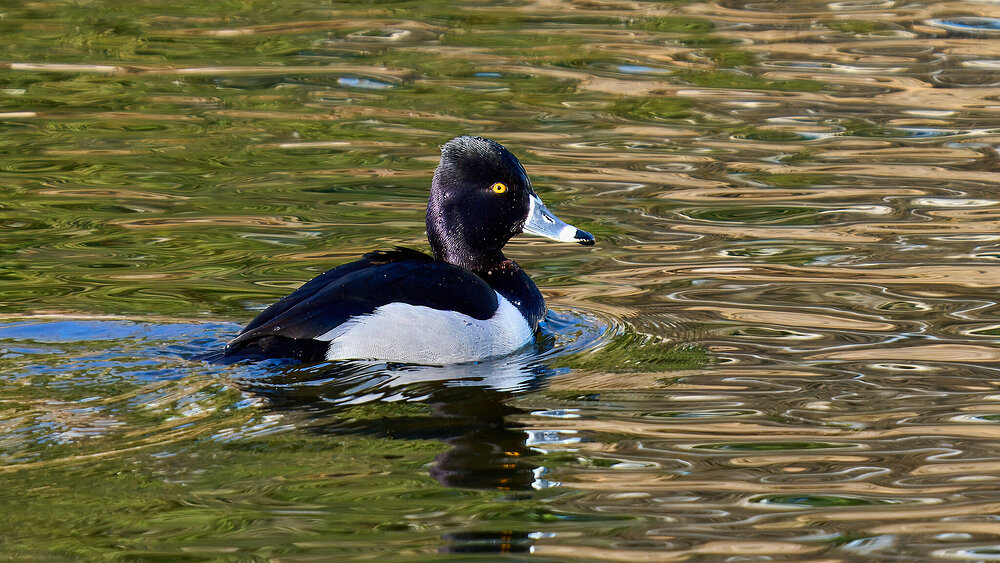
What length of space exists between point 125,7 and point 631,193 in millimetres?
7666

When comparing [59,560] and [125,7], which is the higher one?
[125,7]

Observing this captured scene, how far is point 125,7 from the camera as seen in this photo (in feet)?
50.3

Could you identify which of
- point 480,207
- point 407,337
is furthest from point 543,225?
point 407,337

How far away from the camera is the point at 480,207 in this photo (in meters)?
7.32

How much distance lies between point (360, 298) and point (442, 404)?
0.78 metres

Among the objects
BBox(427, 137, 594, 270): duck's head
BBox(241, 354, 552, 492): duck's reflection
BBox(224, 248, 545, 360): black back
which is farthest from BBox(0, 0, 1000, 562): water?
BBox(427, 137, 594, 270): duck's head

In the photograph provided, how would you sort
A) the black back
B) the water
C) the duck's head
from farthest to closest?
the duck's head → the black back → the water

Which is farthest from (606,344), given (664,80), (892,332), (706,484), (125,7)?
(125,7)

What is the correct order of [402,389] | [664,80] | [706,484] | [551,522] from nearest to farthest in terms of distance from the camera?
[551,522] < [706,484] < [402,389] < [664,80]

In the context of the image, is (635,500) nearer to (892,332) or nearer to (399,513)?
(399,513)

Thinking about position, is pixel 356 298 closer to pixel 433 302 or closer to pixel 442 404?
pixel 433 302

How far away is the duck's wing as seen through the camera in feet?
20.9

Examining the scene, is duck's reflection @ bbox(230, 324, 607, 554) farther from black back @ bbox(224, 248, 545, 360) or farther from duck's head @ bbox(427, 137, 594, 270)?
duck's head @ bbox(427, 137, 594, 270)

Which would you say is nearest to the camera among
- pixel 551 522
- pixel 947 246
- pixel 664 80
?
pixel 551 522
